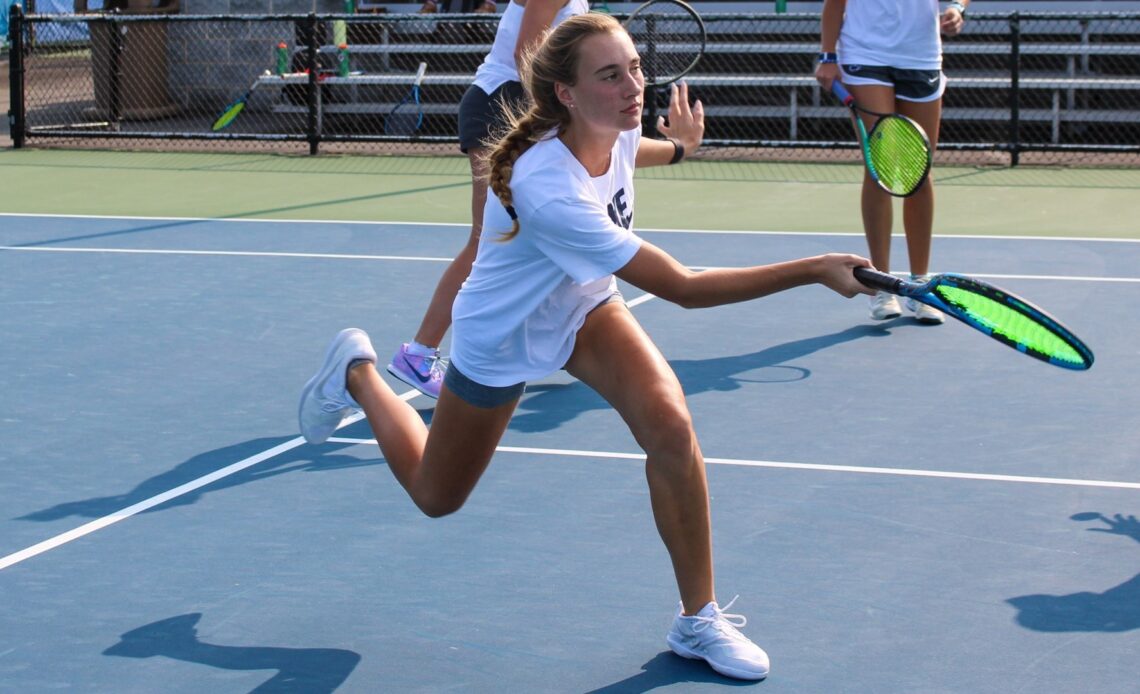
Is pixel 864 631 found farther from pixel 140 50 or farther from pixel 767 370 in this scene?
pixel 140 50

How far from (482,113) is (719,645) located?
2.90m

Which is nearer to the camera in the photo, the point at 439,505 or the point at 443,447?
the point at 443,447

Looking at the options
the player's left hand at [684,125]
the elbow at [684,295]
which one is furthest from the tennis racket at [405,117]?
the elbow at [684,295]

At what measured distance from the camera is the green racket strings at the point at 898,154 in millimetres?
6602

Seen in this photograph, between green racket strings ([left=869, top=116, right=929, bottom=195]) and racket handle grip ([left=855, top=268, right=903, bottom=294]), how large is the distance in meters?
3.22

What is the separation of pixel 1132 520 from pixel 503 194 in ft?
7.20

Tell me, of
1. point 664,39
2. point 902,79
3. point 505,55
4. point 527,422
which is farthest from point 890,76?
point 664,39

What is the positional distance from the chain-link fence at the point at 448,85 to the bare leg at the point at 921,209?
17.7 feet

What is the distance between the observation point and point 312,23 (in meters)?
13.8

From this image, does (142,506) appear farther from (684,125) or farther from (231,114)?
(231,114)

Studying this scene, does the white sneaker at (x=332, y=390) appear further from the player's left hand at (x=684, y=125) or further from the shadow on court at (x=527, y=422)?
the player's left hand at (x=684, y=125)

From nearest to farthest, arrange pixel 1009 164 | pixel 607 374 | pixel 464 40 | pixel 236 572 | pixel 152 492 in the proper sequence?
pixel 607 374, pixel 236 572, pixel 152 492, pixel 1009 164, pixel 464 40

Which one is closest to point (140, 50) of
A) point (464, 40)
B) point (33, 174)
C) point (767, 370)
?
point (464, 40)

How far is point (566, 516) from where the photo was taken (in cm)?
478
